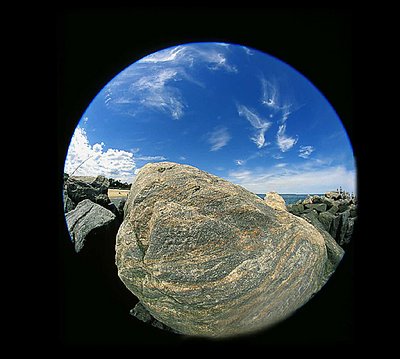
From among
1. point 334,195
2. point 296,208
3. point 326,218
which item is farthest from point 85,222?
point 334,195

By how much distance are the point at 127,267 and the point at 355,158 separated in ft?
13.2

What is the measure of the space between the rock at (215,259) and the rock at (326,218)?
4152 mm

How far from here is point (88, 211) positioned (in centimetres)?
616

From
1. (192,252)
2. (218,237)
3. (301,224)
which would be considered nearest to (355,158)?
(301,224)

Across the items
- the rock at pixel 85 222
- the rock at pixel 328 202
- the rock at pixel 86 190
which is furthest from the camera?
the rock at pixel 328 202

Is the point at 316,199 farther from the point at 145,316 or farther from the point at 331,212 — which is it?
the point at 145,316

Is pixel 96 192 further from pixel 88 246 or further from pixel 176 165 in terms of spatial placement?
pixel 176 165

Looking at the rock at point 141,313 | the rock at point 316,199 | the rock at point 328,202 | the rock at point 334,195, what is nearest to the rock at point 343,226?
the rock at point 328,202

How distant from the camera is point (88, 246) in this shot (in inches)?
215

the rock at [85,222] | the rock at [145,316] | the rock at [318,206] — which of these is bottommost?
the rock at [145,316]

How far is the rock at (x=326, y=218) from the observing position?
26.7 feet

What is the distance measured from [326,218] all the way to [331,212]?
562mm

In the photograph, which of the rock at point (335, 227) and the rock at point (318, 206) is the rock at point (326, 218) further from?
the rock at point (318, 206)

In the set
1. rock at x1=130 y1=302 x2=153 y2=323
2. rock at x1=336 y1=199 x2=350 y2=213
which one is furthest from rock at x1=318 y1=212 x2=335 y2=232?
rock at x1=130 y1=302 x2=153 y2=323
